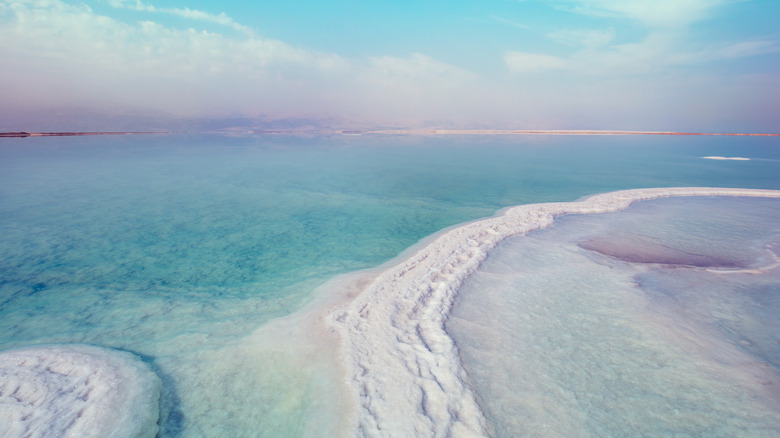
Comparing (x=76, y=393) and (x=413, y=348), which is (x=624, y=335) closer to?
(x=413, y=348)

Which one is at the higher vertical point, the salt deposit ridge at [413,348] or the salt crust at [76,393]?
the salt deposit ridge at [413,348]

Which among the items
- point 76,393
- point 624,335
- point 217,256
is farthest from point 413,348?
point 217,256

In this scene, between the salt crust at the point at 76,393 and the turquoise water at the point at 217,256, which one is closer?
the salt crust at the point at 76,393

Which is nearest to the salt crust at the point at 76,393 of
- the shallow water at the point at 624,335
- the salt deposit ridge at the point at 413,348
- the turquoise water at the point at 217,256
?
the turquoise water at the point at 217,256

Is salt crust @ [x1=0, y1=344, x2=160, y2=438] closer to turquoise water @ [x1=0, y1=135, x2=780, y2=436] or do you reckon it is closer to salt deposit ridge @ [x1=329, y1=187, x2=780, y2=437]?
turquoise water @ [x1=0, y1=135, x2=780, y2=436]

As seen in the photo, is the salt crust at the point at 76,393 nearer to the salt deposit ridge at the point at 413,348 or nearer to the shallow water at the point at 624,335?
the salt deposit ridge at the point at 413,348

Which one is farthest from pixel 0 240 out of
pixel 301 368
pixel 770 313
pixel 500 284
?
pixel 770 313

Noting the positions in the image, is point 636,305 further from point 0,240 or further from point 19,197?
point 19,197

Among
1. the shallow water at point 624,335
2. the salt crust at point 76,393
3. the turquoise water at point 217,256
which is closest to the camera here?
the salt crust at point 76,393
